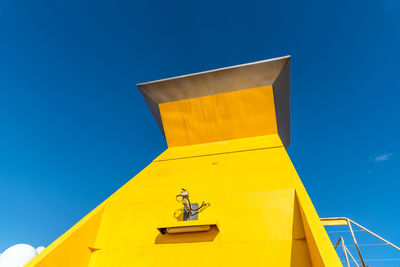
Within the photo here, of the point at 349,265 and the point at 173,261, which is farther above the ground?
the point at 349,265

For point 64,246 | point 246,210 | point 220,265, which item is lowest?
point 220,265

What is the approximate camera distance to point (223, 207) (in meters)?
2.48

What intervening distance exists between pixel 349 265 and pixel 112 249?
496 cm

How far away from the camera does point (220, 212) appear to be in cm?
242

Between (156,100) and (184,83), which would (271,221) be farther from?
(156,100)

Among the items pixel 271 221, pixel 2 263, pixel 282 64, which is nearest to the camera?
pixel 271 221

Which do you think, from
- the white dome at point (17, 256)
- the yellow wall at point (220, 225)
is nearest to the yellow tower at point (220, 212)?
the yellow wall at point (220, 225)

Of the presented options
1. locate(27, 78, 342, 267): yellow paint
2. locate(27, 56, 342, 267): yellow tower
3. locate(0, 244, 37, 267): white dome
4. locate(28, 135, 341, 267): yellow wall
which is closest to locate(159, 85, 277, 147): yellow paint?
locate(27, 56, 342, 267): yellow tower

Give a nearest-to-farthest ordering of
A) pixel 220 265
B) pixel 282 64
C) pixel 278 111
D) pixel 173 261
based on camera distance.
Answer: pixel 220 265, pixel 173 261, pixel 282 64, pixel 278 111

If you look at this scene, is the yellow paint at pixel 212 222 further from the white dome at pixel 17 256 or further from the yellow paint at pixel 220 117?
the white dome at pixel 17 256

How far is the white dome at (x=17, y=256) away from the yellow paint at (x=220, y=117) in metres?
10.6

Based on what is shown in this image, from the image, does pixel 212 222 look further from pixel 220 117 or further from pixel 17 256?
pixel 17 256

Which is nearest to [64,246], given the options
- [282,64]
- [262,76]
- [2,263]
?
[262,76]

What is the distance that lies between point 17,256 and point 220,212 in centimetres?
1291
